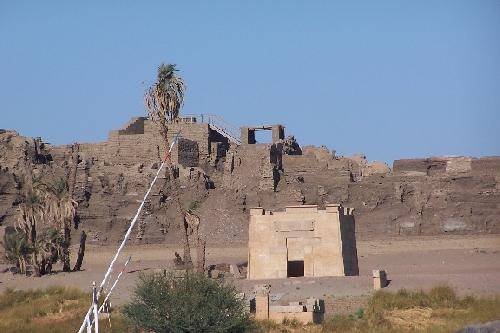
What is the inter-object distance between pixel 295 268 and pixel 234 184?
18262 mm

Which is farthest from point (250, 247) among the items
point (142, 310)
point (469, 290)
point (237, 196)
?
point (237, 196)

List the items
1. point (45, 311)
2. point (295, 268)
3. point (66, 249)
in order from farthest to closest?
point (66, 249), point (295, 268), point (45, 311)

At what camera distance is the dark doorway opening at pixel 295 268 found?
48.2 metres

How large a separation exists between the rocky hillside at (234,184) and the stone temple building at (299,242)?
14.8m

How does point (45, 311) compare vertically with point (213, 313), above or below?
below

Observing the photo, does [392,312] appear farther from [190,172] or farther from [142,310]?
[190,172]

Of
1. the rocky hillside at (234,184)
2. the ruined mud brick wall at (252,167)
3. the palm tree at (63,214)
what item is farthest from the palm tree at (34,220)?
the ruined mud brick wall at (252,167)

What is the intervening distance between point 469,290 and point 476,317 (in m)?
6.22

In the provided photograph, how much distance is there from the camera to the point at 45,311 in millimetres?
41156

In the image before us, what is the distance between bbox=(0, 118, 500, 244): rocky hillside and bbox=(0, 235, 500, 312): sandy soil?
2274 mm

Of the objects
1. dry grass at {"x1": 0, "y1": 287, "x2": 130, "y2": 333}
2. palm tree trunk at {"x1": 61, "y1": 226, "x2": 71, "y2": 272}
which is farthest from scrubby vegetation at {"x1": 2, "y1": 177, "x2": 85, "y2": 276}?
dry grass at {"x1": 0, "y1": 287, "x2": 130, "y2": 333}

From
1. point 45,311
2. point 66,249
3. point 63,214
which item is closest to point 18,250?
point 66,249

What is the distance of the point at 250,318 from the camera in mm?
34531

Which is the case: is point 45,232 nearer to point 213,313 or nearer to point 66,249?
point 66,249
